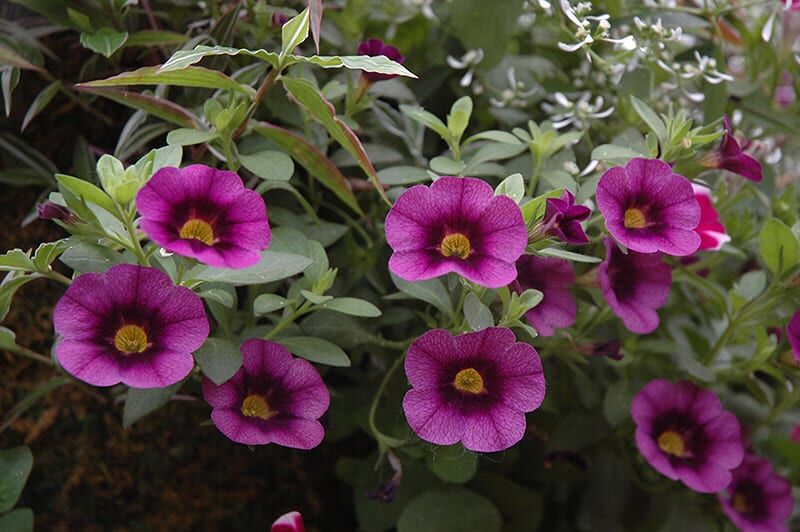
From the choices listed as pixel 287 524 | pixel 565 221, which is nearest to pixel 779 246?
pixel 565 221

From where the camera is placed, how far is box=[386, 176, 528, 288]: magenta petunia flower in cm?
61

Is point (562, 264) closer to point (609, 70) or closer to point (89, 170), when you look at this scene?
point (609, 70)

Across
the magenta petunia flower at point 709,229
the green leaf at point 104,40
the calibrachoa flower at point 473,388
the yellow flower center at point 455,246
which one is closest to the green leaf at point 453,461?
the calibrachoa flower at point 473,388

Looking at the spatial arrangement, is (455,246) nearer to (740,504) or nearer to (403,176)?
(403,176)

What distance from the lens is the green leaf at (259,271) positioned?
63 centimetres

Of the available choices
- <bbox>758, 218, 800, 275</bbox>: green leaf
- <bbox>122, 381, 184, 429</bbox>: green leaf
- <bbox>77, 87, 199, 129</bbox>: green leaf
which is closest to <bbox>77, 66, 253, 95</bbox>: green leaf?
<bbox>77, 87, 199, 129</bbox>: green leaf

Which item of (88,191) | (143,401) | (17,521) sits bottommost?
(17,521)

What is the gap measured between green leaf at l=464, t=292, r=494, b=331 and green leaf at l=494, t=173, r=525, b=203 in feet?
0.27

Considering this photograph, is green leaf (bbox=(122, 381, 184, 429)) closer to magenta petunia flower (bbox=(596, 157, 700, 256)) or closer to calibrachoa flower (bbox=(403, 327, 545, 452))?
calibrachoa flower (bbox=(403, 327, 545, 452))

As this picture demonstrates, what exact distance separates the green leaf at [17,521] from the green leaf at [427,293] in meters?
0.39

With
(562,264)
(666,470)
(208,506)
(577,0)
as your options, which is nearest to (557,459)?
(666,470)

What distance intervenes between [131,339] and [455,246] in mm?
256

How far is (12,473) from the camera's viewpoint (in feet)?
2.44

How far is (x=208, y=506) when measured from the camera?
3.19ft
